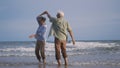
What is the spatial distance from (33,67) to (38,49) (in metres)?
1.05

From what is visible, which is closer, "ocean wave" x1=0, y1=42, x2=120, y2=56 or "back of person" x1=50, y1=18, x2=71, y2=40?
"back of person" x1=50, y1=18, x2=71, y2=40

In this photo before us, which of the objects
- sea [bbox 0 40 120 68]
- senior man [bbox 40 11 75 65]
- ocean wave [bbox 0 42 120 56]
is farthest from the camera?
ocean wave [bbox 0 42 120 56]


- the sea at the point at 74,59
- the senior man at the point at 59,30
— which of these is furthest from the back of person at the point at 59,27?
the sea at the point at 74,59

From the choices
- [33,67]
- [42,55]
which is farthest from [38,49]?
[33,67]

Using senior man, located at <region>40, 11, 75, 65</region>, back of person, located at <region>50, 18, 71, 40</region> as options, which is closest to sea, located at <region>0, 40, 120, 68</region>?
senior man, located at <region>40, 11, 75, 65</region>

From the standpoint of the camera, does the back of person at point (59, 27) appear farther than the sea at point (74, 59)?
No

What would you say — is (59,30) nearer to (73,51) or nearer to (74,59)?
(74,59)

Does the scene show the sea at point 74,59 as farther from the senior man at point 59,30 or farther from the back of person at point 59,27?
the back of person at point 59,27

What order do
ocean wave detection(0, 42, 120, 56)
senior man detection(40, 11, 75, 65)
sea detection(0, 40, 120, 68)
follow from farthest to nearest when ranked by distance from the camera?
ocean wave detection(0, 42, 120, 56) < sea detection(0, 40, 120, 68) < senior man detection(40, 11, 75, 65)

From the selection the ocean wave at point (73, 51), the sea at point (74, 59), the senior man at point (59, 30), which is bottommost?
the ocean wave at point (73, 51)

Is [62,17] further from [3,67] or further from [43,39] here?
[3,67]

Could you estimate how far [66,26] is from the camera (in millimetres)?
11055

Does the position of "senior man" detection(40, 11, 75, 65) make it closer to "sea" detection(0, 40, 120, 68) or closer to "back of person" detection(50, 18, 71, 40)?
"back of person" detection(50, 18, 71, 40)

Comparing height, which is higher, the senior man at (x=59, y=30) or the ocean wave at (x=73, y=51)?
the senior man at (x=59, y=30)
